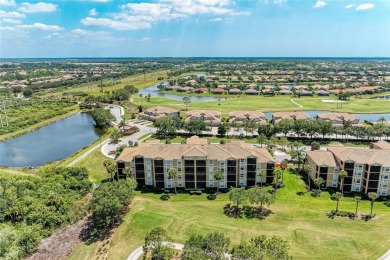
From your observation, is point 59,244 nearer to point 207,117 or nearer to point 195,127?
point 195,127

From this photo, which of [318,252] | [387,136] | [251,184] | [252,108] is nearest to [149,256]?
[318,252]

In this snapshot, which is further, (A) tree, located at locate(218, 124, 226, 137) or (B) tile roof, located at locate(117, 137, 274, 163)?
(A) tree, located at locate(218, 124, 226, 137)

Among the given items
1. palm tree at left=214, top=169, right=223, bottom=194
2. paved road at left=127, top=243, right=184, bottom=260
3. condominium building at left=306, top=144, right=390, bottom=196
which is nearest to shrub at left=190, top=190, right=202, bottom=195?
palm tree at left=214, top=169, right=223, bottom=194

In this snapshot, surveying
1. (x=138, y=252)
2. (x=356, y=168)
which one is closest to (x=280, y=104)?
(x=356, y=168)

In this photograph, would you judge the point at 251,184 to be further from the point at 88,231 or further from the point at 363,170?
the point at 88,231

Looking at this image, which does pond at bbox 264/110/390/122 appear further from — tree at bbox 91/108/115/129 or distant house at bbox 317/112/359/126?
tree at bbox 91/108/115/129

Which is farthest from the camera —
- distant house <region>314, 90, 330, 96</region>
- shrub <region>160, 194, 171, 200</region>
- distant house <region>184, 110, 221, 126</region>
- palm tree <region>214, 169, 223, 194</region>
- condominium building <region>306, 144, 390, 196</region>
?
distant house <region>314, 90, 330, 96</region>
